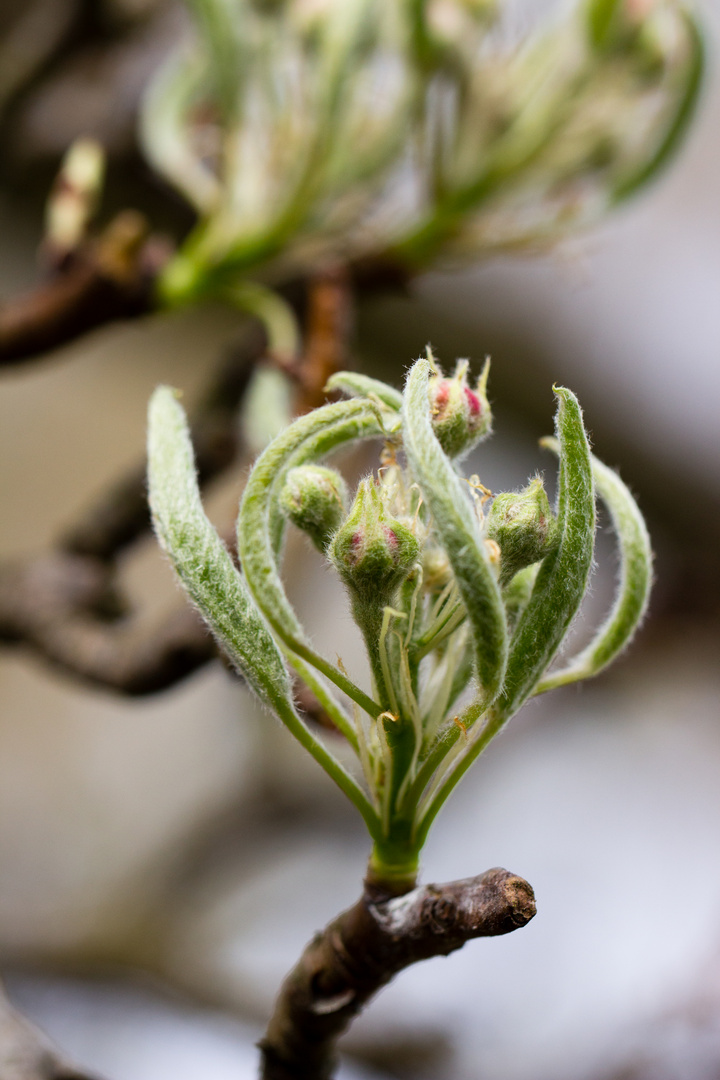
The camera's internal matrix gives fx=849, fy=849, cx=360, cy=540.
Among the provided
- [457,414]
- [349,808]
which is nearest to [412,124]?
[457,414]

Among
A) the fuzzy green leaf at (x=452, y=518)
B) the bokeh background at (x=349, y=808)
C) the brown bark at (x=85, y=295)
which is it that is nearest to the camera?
the fuzzy green leaf at (x=452, y=518)

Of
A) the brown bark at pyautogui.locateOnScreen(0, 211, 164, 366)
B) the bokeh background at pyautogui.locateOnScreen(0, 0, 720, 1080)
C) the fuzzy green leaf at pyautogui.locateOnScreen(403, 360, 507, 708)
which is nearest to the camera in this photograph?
the fuzzy green leaf at pyautogui.locateOnScreen(403, 360, 507, 708)

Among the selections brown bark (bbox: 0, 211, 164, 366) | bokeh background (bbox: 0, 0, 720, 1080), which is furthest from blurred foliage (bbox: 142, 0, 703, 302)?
bokeh background (bbox: 0, 0, 720, 1080)

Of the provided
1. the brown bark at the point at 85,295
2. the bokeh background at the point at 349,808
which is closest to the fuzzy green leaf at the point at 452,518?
the brown bark at the point at 85,295

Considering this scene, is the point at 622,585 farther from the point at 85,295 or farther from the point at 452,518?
the point at 85,295

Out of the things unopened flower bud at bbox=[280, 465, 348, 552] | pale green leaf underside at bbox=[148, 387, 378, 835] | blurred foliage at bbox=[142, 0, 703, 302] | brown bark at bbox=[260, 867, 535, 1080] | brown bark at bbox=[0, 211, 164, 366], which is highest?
blurred foliage at bbox=[142, 0, 703, 302]

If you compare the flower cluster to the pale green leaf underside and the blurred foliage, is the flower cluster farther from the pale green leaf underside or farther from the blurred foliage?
the blurred foliage

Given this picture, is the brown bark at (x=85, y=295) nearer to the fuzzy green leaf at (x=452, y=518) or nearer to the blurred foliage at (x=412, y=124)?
the blurred foliage at (x=412, y=124)
